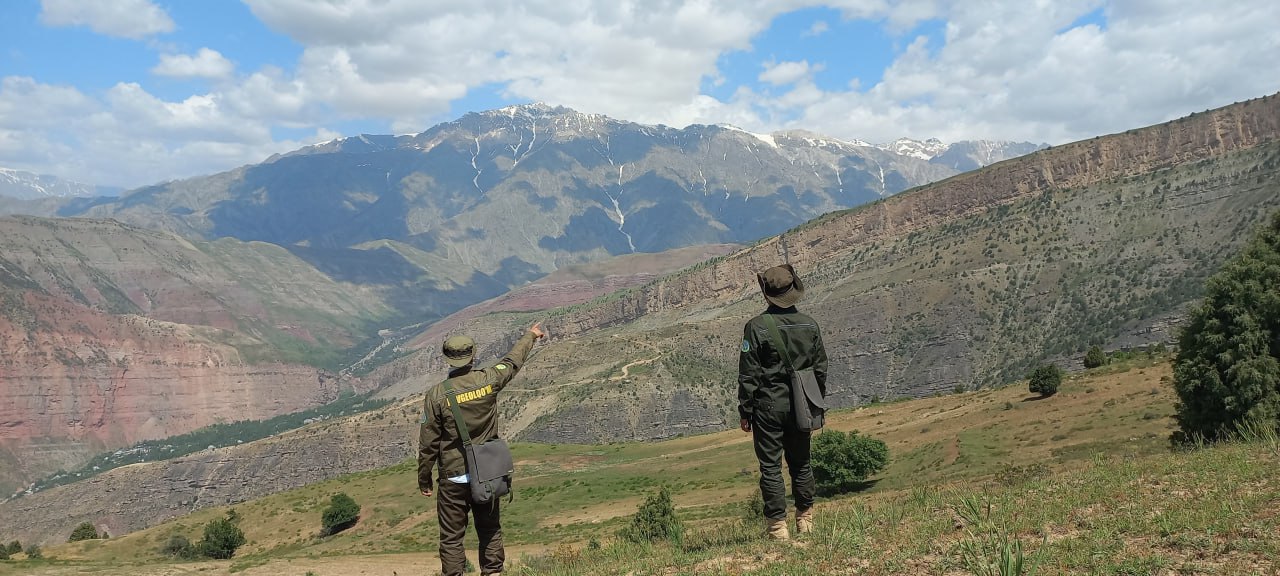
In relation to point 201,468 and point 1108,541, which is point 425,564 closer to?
point 1108,541

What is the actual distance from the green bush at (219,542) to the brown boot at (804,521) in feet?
148

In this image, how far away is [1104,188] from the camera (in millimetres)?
114250

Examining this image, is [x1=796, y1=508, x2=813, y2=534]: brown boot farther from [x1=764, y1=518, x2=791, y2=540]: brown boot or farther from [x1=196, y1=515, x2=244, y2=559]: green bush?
[x1=196, y1=515, x2=244, y2=559]: green bush

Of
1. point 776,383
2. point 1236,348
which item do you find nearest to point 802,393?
point 776,383

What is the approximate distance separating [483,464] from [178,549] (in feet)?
150

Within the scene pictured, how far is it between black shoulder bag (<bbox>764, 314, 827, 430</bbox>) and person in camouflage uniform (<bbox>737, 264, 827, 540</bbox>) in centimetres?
4

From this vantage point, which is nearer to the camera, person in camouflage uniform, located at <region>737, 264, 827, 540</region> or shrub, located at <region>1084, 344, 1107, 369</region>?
person in camouflage uniform, located at <region>737, 264, 827, 540</region>

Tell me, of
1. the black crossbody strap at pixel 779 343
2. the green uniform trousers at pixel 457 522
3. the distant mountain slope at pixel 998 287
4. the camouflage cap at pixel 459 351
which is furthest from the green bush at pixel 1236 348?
the distant mountain slope at pixel 998 287

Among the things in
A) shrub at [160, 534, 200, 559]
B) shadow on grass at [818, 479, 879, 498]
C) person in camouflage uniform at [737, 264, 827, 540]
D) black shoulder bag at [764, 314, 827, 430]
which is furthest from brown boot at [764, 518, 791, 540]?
shrub at [160, 534, 200, 559]

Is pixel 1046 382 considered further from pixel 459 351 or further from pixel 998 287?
pixel 998 287

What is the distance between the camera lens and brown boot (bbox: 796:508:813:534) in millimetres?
9406

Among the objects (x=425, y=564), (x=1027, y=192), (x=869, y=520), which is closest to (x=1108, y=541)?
(x=869, y=520)

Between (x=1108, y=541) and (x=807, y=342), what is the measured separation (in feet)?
11.2

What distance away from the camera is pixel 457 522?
9508 mm
